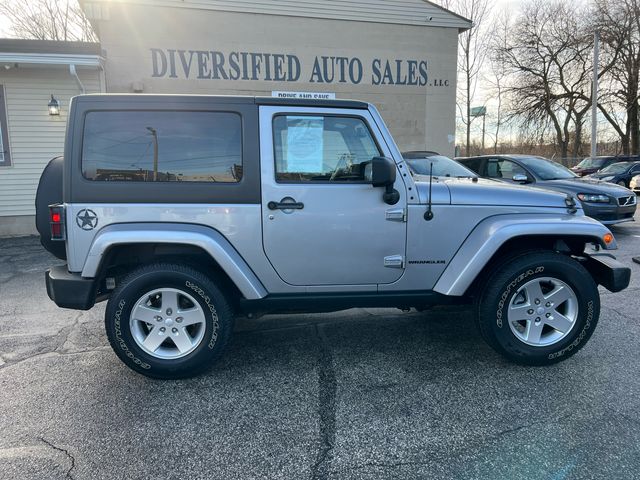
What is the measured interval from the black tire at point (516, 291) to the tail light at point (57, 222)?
3.11m

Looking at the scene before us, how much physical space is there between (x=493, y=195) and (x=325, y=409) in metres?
2.02

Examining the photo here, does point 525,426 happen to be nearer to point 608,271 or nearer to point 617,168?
point 608,271

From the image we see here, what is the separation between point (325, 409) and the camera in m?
3.01

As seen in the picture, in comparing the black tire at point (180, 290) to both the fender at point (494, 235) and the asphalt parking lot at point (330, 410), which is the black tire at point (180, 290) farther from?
the fender at point (494, 235)

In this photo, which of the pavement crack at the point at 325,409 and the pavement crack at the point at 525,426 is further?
the pavement crack at the point at 525,426

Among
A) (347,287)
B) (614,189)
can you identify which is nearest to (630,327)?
(347,287)

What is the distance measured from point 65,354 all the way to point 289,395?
212 cm

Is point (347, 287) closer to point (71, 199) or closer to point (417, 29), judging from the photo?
point (71, 199)

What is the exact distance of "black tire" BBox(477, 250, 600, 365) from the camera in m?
3.44

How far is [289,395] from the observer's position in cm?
320

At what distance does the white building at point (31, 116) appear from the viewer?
9.64 metres

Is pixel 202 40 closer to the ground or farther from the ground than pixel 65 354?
farther from the ground

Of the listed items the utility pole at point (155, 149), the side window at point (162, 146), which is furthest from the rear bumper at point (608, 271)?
the utility pole at point (155, 149)

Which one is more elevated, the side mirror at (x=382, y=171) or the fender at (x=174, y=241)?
the side mirror at (x=382, y=171)
